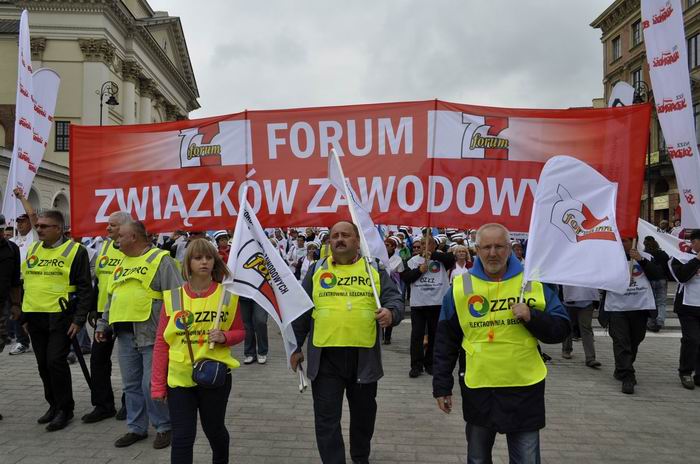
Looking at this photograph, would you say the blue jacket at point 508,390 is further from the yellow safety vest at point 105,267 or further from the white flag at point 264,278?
the yellow safety vest at point 105,267

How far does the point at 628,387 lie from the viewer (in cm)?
661

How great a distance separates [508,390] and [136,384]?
3333 mm

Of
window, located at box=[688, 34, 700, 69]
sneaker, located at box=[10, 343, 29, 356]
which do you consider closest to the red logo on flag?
sneaker, located at box=[10, 343, 29, 356]

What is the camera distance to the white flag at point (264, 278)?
387 cm

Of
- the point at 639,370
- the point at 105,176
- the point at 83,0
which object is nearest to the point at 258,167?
the point at 105,176

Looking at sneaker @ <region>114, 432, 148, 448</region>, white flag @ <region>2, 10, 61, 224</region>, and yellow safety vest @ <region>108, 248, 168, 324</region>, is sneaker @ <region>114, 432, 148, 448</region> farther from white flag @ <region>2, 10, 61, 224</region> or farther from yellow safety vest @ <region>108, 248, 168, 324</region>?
white flag @ <region>2, 10, 61, 224</region>

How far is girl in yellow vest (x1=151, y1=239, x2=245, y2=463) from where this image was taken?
366 cm

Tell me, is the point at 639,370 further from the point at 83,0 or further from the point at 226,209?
the point at 83,0

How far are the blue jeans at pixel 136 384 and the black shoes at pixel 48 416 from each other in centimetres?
101

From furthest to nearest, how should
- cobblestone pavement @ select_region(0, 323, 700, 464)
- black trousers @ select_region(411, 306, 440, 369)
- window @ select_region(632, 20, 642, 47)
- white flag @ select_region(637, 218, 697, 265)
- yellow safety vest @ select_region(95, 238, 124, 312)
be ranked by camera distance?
1. window @ select_region(632, 20, 642, 47)
2. black trousers @ select_region(411, 306, 440, 369)
3. white flag @ select_region(637, 218, 697, 265)
4. yellow safety vest @ select_region(95, 238, 124, 312)
5. cobblestone pavement @ select_region(0, 323, 700, 464)

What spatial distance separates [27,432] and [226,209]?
8.94 ft

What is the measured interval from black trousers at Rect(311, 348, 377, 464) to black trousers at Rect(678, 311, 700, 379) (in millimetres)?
4925

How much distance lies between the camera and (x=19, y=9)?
4531 centimetres

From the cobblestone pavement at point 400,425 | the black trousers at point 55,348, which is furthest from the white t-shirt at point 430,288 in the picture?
the black trousers at point 55,348
